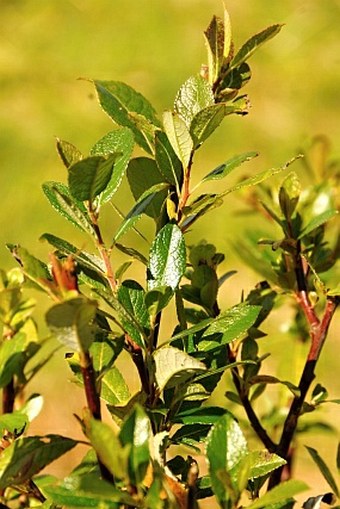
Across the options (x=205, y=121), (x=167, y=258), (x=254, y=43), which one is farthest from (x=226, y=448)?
(x=254, y=43)

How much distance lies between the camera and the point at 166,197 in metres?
0.82

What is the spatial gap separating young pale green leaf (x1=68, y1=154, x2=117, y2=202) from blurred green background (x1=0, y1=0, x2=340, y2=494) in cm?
311

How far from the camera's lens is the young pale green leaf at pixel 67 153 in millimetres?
733

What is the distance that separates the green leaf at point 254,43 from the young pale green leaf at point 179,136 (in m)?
0.11

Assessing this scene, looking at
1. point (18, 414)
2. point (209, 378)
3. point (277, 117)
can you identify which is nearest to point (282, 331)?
point (209, 378)

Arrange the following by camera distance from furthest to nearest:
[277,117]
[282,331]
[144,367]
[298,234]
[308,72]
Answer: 1. [308,72]
2. [277,117]
3. [282,331]
4. [298,234]
5. [144,367]

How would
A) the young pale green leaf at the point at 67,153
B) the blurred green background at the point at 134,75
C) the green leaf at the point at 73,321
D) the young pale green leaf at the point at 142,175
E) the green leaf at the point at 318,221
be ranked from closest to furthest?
the green leaf at the point at 73,321, the young pale green leaf at the point at 67,153, the young pale green leaf at the point at 142,175, the green leaf at the point at 318,221, the blurred green background at the point at 134,75

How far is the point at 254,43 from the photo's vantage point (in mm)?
820

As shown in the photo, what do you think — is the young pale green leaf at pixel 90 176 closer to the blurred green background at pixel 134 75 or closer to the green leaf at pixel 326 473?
the green leaf at pixel 326 473

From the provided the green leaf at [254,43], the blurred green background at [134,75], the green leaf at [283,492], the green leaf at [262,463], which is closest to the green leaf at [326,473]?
the green leaf at [262,463]

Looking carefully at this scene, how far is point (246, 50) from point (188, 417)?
13.7 inches

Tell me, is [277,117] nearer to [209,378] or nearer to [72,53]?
[72,53]

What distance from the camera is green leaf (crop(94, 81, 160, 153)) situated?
33.2 inches

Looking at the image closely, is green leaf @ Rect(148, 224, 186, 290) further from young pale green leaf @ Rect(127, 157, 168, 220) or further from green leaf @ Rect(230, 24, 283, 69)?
green leaf @ Rect(230, 24, 283, 69)
